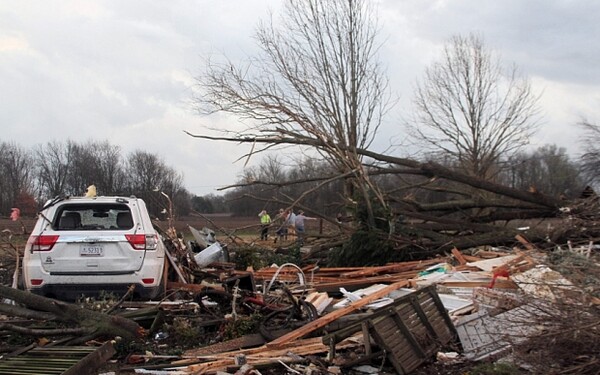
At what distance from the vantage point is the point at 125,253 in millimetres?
8219

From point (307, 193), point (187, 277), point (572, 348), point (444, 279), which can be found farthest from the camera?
point (307, 193)

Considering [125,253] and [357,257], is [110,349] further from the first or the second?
[357,257]

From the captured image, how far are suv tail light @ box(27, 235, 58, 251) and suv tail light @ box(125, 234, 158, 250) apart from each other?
0.99 m

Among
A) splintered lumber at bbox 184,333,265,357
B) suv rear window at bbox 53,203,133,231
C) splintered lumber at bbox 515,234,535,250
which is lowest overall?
splintered lumber at bbox 184,333,265,357

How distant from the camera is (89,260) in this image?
8.14m

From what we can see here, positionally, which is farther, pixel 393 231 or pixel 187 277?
pixel 393 231

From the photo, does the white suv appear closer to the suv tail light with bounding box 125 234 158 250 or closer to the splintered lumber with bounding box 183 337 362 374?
the suv tail light with bounding box 125 234 158 250

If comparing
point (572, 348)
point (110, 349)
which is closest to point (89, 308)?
point (110, 349)

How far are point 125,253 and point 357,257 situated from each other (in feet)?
17.7

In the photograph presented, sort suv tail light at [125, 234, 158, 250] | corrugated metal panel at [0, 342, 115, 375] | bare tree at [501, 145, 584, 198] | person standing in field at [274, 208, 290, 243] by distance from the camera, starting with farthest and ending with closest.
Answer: bare tree at [501, 145, 584, 198] < person standing in field at [274, 208, 290, 243] < suv tail light at [125, 234, 158, 250] < corrugated metal panel at [0, 342, 115, 375]

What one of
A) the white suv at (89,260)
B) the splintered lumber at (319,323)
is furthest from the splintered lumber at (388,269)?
the white suv at (89,260)

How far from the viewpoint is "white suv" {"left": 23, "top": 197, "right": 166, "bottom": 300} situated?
8.13 m

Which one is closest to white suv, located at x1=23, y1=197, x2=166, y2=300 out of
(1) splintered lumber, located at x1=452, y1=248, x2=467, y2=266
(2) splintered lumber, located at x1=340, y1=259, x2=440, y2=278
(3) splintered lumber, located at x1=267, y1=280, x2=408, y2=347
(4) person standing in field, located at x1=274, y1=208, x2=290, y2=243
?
(3) splintered lumber, located at x1=267, y1=280, x2=408, y2=347

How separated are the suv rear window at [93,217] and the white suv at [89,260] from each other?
7 cm
